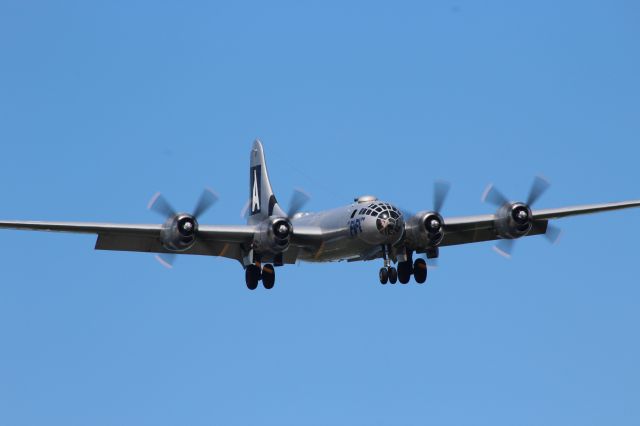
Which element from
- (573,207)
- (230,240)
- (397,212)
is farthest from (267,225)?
(573,207)

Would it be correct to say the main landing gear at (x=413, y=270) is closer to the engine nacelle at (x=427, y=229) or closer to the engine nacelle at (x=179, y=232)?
the engine nacelle at (x=427, y=229)

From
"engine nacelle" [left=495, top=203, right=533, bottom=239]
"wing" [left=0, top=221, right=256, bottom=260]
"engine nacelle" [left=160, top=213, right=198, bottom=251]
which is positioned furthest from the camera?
"engine nacelle" [left=495, top=203, right=533, bottom=239]

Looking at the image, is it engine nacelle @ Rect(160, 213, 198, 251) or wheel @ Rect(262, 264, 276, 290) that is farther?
wheel @ Rect(262, 264, 276, 290)

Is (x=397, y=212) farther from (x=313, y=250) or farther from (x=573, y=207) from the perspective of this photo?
(x=573, y=207)

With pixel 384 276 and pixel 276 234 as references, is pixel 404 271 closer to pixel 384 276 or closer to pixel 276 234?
pixel 384 276

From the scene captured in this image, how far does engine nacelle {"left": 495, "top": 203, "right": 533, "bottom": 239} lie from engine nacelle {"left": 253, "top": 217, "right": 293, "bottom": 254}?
1021 cm

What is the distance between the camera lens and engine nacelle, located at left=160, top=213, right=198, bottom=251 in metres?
53.2

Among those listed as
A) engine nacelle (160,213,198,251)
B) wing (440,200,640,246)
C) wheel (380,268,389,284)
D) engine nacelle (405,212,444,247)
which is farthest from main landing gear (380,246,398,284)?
engine nacelle (160,213,198,251)

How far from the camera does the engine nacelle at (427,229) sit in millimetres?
55156

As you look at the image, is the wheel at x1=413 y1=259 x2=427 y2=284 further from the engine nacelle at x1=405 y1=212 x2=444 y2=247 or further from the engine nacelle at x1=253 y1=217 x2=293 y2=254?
the engine nacelle at x1=253 y1=217 x2=293 y2=254

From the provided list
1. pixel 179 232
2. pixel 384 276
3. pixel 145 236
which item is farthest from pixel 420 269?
pixel 145 236

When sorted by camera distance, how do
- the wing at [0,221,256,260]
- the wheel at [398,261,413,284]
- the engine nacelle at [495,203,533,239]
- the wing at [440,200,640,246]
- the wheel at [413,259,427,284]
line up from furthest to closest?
the wing at [440,200,640,246] → the wheel at [398,261,413,284] → the wheel at [413,259,427,284] → the engine nacelle at [495,203,533,239] → the wing at [0,221,256,260]

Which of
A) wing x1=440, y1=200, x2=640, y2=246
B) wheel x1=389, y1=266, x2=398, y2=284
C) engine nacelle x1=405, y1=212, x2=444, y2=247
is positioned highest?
wing x1=440, y1=200, x2=640, y2=246

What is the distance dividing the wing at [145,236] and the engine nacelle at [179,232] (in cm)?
60
